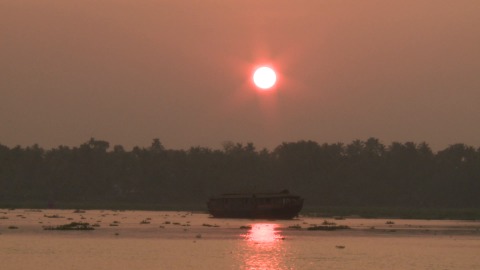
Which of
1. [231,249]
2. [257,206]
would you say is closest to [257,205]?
[257,206]

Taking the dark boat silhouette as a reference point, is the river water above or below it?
below

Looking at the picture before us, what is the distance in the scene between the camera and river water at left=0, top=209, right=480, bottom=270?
202ft

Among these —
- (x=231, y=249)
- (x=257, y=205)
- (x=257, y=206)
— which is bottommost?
(x=231, y=249)

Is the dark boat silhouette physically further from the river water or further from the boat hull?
the river water

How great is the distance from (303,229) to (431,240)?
832 inches

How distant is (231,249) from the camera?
241 feet

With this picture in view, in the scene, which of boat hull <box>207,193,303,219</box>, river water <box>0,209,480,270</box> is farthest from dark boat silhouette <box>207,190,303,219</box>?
river water <box>0,209,480,270</box>

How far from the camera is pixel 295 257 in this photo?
6712cm

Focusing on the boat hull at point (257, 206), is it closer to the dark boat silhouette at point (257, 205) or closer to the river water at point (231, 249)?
the dark boat silhouette at point (257, 205)

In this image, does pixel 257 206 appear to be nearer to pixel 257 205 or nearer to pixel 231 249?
pixel 257 205

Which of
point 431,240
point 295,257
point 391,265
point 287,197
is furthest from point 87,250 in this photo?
point 287,197

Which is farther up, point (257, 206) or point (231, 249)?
point (257, 206)

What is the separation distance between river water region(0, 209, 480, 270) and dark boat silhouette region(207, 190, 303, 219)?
38856 millimetres

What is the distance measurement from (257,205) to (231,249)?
6934cm
